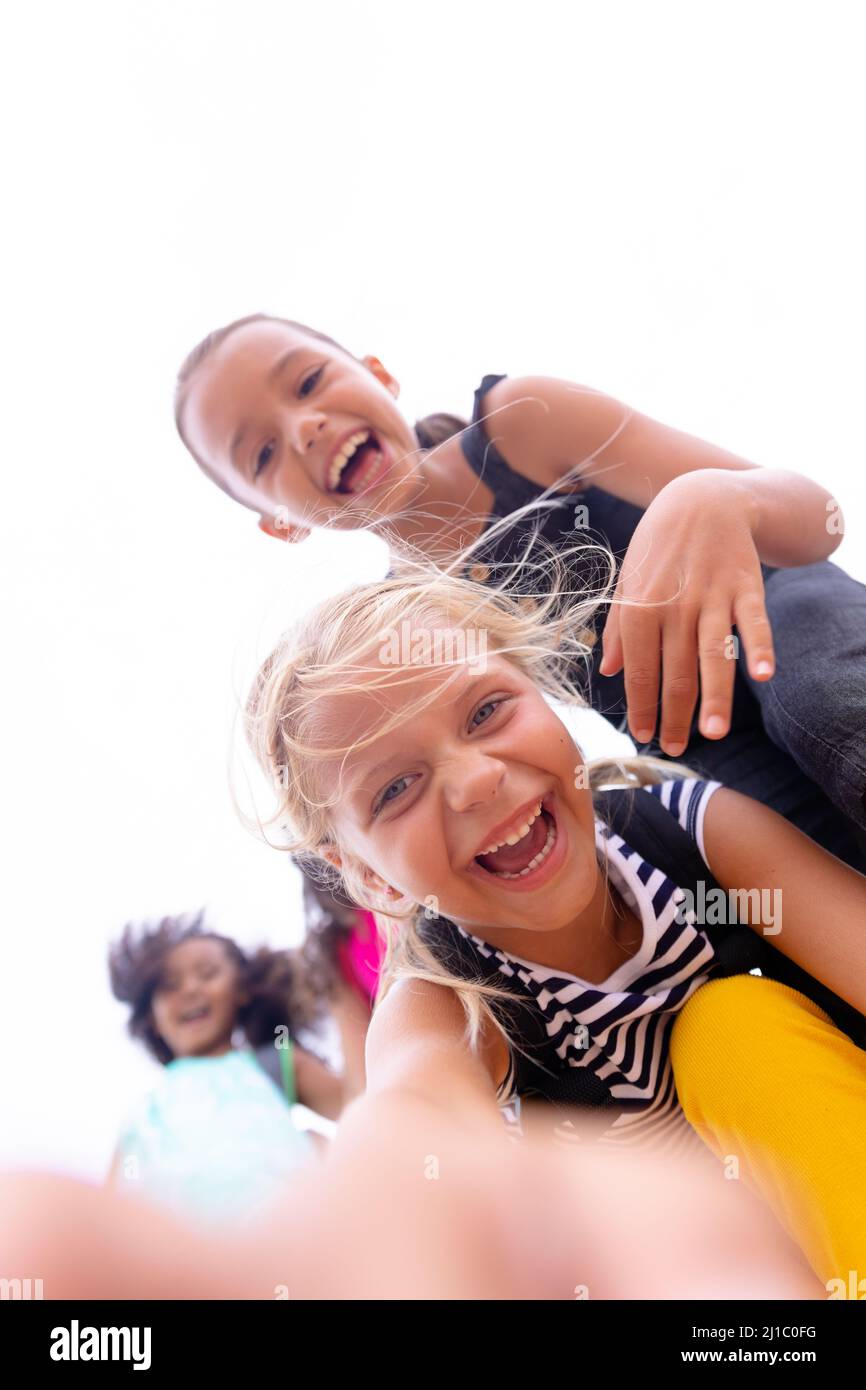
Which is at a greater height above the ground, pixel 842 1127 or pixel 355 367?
pixel 355 367

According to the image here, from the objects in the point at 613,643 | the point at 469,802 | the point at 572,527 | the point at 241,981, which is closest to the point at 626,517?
the point at 572,527

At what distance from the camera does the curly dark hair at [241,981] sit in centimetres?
94

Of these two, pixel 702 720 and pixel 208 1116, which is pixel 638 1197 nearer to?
pixel 702 720

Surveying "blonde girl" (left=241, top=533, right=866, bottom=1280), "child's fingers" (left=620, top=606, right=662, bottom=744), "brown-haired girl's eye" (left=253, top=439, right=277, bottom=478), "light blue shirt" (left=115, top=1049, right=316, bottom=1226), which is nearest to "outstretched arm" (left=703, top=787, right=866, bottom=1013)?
"blonde girl" (left=241, top=533, right=866, bottom=1280)

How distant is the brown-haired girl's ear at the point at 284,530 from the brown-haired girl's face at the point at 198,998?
15.6 inches

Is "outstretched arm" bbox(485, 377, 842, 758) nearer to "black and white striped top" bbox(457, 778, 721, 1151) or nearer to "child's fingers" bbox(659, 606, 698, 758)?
"child's fingers" bbox(659, 606, 698, 758)

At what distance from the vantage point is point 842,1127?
50 cm

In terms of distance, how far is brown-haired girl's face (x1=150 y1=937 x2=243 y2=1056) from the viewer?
0.95 meters

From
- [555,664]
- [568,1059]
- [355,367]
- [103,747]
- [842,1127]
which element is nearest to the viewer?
[842,1127]

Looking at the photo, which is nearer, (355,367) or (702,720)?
(702,720)

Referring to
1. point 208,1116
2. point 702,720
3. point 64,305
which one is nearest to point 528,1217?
point 702,720

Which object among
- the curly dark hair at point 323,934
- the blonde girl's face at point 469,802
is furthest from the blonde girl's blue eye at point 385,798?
the curly dark hair at point 323,934

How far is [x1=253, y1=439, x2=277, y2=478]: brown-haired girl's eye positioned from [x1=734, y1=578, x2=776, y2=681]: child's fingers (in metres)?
0.42

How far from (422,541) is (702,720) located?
1.00ft
